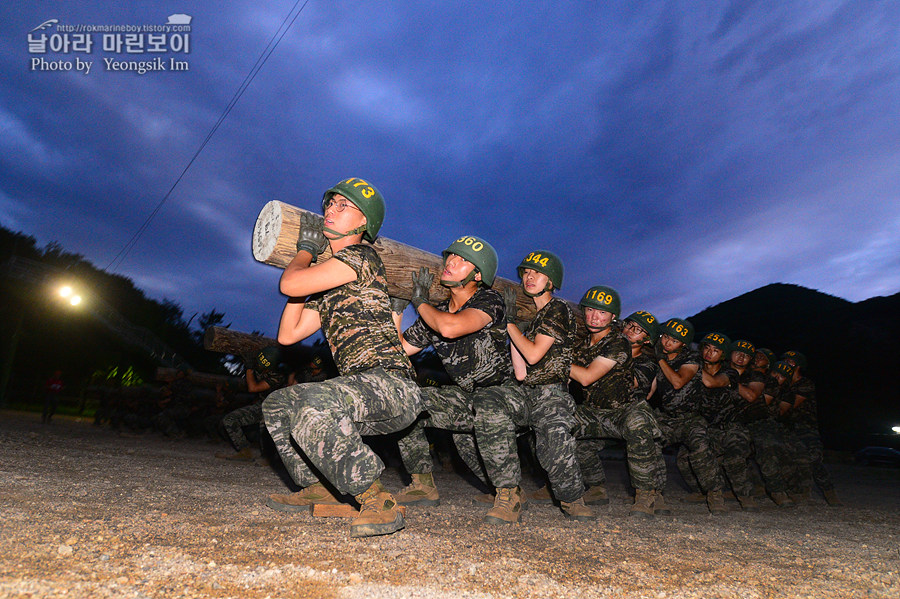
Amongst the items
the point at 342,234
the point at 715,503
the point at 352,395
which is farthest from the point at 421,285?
the point at 715,503

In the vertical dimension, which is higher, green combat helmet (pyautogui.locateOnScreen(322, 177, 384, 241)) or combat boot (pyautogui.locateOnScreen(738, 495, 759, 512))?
green combat helmet (pyautogui.locateOnScreen(322, 177, 384, 241))

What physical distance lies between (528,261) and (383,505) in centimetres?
269

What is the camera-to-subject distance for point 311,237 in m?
3.22

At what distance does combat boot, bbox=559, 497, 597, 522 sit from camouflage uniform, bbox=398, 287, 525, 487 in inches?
25.3

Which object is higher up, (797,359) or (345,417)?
(797,359)

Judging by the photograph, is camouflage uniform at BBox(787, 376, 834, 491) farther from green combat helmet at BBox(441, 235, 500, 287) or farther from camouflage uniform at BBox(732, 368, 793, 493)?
green combat helmet at BBox(441, 235, 500, 287)

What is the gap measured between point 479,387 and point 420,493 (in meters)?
1.04

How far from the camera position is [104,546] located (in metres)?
2.13

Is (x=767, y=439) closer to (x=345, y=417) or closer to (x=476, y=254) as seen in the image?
(x=476, y=254)

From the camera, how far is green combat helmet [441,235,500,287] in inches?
158

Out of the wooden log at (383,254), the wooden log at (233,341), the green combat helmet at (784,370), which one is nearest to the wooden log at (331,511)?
the wooden log at (383,254)

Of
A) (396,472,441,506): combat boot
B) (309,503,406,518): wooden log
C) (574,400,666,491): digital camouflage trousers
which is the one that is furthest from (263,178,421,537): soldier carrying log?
(574,400,666,491): digital camouflage trousers

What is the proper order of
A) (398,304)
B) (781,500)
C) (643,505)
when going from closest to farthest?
(398,304), (643,505), (781,500)

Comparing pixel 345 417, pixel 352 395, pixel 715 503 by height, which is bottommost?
pixel 715 503
